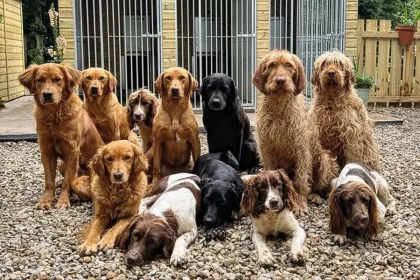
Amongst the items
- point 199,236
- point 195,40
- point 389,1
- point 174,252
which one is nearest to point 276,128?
point 199,236

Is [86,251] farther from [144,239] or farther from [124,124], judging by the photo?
→ [124,124]

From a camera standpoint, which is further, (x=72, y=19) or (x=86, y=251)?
(x=72, y=19)

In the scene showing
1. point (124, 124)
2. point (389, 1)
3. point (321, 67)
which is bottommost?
point (124, 124)

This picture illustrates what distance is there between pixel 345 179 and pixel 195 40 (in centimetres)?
816

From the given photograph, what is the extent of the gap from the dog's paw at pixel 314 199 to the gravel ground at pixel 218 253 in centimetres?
8

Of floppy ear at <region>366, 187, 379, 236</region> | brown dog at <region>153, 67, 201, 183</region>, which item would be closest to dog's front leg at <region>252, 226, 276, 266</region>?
floppy ear at <region>366, 187, 379, 236</region>

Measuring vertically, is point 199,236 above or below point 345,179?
below

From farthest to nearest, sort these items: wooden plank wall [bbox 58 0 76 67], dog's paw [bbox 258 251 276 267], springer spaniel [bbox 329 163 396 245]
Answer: wooden plank wall [bbox 58 0 76 67]
springer spaniel [bbox 329 163 396 245]
dog's paw [bbox 258 251 276 267]

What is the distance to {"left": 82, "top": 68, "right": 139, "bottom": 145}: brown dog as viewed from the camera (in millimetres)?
5934

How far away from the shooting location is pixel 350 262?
395 centimetres

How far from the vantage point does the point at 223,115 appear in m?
5.91

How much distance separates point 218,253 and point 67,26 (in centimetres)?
786

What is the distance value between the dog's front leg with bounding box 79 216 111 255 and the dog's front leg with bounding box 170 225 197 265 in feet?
2.17

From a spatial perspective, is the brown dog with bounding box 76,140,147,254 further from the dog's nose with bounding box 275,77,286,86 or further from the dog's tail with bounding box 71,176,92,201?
the dog's nose with bounding box 275,77,286,86
